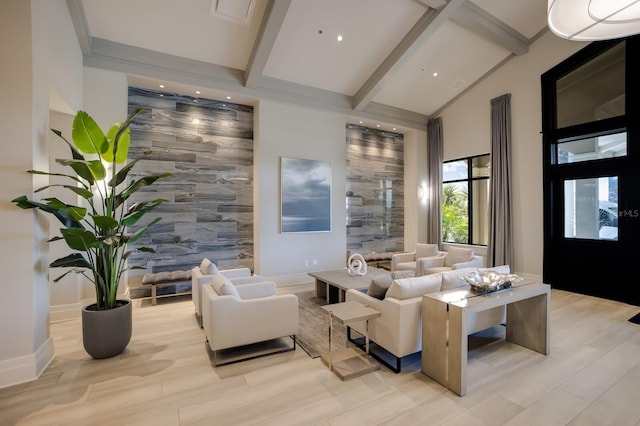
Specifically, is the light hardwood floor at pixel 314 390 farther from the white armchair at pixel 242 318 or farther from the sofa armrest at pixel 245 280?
the sofa armrest at pixel 245 280

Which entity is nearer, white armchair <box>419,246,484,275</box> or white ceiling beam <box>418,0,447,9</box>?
white ceiling beam <box>418,0,447,9</box>

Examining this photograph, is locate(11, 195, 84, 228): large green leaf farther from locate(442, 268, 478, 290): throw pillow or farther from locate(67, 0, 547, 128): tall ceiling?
locate(442, 268, 478, 290): throw pillow

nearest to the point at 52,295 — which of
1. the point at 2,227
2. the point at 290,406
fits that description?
the point at 2,227

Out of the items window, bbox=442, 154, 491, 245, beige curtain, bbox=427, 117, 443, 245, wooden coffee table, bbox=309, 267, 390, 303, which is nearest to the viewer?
wooden coffee table, bbox=309, 267, 390, 303

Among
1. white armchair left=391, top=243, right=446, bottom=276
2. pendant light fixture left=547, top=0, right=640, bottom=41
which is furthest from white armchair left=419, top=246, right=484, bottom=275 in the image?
pendant light fixture left=547, top=0, right=640, bottom=41

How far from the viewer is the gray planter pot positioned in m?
2.91

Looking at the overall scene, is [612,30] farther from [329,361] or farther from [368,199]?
[368,199]

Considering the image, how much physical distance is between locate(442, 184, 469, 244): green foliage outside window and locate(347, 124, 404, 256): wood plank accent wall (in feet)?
3.64

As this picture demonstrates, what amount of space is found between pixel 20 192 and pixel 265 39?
12.0 feet

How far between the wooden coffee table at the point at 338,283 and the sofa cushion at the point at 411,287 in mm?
1194

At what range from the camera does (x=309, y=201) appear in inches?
246

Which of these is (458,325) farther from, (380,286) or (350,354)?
(350,354)

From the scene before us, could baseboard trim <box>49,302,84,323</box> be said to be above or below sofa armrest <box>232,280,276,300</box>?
below

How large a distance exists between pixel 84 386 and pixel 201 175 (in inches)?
151
